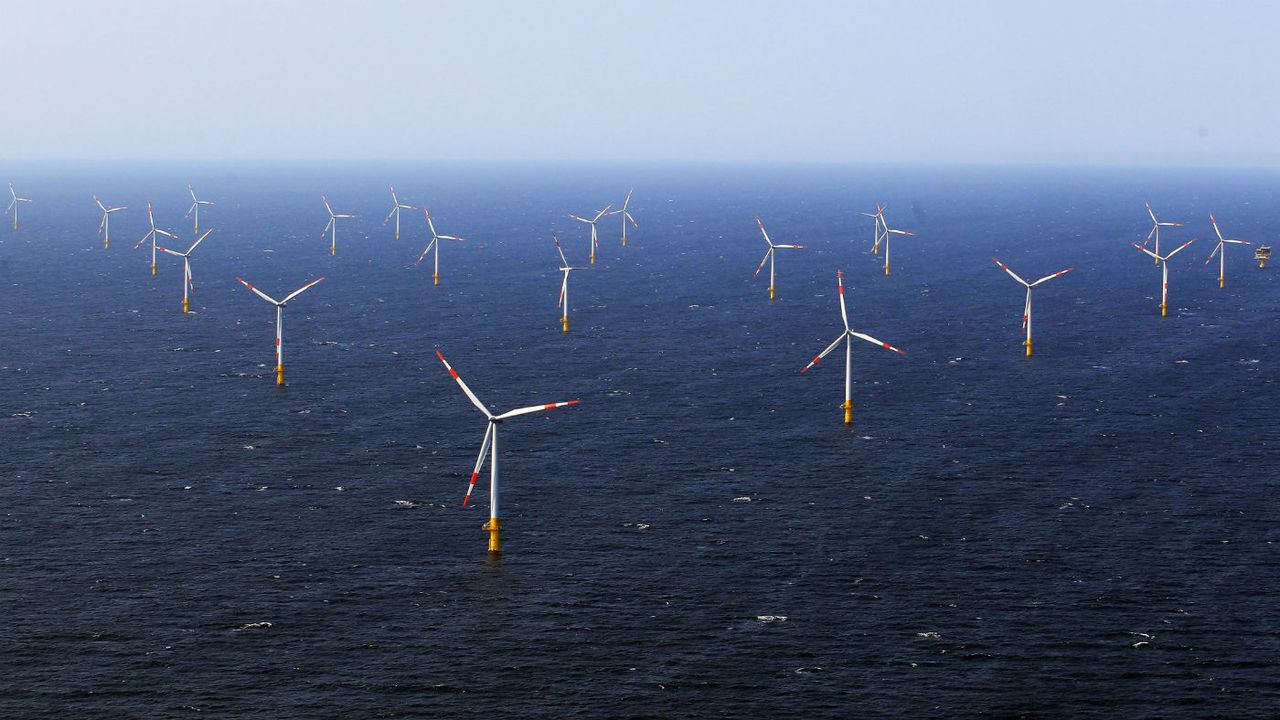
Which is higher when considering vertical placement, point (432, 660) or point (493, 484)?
point (493, 484)

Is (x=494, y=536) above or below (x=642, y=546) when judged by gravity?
above

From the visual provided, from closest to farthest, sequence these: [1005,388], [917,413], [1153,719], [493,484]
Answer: [1153,719]
[493,484]
[917,413]
[1005,388]

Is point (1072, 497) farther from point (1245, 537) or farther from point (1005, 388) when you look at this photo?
point (1005, 388)

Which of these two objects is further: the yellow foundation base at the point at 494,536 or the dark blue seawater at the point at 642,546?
the yellow foundation base at the point at 494,536

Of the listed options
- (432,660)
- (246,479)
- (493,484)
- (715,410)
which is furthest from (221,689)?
(715,410)

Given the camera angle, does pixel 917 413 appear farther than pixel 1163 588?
Yes

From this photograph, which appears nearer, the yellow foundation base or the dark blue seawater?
the dark blue seawater

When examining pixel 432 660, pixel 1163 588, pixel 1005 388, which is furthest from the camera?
pixel 1005 388

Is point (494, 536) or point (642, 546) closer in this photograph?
point (494, 536)

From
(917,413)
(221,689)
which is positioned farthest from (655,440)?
(221,689)
